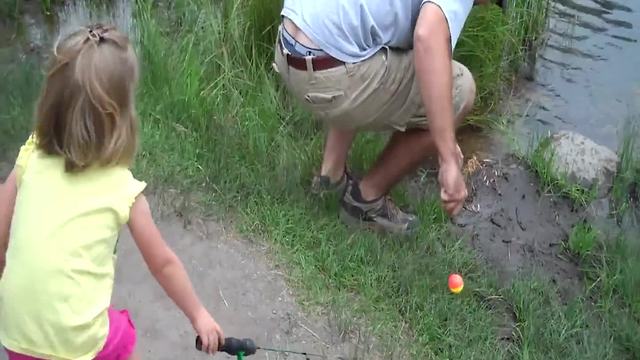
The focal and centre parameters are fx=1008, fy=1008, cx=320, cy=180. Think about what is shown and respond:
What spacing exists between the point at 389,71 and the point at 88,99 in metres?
1.64

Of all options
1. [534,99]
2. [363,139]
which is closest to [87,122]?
[363,139]

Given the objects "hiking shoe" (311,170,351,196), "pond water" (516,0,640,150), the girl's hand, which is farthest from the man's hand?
"pond water" (516,0,640,150)

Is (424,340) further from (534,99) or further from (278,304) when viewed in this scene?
(534,99)

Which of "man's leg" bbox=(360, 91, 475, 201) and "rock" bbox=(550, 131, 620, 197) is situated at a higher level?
"man's leg" bbox=(360, 91, 475, 201)

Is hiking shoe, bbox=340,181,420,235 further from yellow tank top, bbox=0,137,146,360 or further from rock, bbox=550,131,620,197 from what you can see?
yellow tank top, bbox=0,137,146,360

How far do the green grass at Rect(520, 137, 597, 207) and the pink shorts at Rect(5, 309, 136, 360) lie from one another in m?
2.74

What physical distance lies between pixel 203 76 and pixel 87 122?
2.73 metres

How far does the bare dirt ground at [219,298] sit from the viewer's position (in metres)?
3.25

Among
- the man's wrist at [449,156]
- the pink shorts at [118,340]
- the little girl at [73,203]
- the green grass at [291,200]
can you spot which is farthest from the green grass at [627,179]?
the little girl at [73,203]

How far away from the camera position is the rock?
4871mm

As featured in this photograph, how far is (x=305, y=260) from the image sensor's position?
146 inches

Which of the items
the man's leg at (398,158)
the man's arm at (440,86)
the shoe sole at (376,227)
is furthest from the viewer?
the shoe sole at (376,227)

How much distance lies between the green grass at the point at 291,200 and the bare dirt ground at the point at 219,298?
0.09 m

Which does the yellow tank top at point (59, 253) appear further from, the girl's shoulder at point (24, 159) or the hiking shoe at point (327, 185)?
the hiking shoe at point (327, 185)
